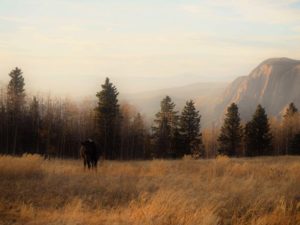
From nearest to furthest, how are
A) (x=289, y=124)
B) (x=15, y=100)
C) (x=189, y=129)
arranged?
(x=15, y=100), (x=189, y=129), (x=289, y=124)

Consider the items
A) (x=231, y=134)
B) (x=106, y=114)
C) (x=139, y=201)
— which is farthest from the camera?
(x=231, y=134)

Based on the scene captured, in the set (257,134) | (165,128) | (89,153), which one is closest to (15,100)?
(165,128)

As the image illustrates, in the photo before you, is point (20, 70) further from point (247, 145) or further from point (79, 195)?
point (79, 195)

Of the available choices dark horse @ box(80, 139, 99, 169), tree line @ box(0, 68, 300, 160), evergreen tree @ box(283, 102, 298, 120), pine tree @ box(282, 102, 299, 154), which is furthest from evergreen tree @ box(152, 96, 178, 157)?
dark horse @ box(80, 139, 99, 169)

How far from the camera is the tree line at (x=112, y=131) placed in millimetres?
58562

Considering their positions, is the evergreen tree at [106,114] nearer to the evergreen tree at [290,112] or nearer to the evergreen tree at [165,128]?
the evergreen tree at [165,128]

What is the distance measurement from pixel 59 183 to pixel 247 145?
59.9 meters

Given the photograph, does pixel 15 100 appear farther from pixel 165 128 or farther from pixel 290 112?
pixel 290 112

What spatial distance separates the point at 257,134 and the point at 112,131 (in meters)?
25.3

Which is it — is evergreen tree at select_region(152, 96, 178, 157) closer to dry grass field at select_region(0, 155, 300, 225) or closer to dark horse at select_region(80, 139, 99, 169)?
dark horse at select_region(80, 139, 99, 169)

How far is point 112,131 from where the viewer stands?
5922cm

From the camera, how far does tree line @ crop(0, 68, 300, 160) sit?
58.6m

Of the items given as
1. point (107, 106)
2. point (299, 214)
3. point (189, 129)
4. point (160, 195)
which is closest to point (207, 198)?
point (160, 195)

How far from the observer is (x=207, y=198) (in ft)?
39.7
